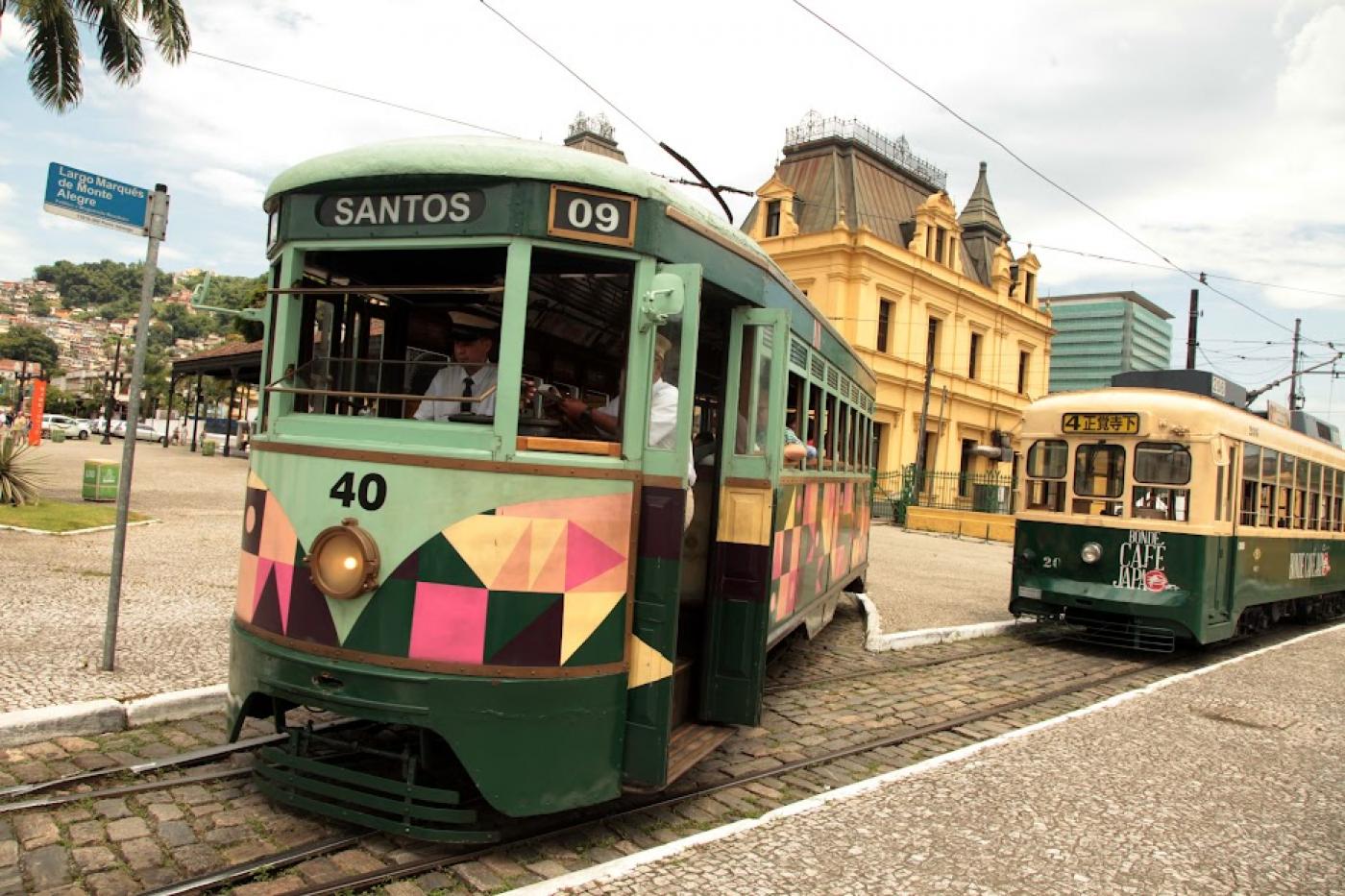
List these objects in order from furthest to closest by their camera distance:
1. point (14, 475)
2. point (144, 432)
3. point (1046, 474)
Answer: point (144, 432), point (14, 475), point (1046, 474)

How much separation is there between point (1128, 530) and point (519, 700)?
27.9 feet

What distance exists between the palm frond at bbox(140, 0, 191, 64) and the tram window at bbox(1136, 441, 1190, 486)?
15.2m

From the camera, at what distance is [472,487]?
3855 mm

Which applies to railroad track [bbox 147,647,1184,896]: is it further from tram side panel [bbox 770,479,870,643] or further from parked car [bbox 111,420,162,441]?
parked car [bbox 111,420,162,441]

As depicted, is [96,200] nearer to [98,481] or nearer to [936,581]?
[98,481]

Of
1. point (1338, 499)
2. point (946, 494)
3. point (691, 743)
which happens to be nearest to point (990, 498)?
point (946, 494)

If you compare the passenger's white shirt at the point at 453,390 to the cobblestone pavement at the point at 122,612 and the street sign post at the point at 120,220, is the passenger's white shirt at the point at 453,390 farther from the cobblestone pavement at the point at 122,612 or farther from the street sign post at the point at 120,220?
the cobblestone pavement at the point at 122,612

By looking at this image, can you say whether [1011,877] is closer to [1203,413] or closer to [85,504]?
[1203,413]

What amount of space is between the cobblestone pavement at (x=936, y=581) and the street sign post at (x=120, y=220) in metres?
7.53

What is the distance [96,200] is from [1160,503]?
9.98m

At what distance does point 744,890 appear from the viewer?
12.7 ft

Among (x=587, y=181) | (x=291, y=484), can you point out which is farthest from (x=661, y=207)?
(x=291, y=484)

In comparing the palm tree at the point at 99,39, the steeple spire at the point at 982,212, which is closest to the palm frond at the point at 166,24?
the palm tree at the point at 99,39

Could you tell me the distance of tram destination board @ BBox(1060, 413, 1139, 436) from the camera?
A: 1038cm
